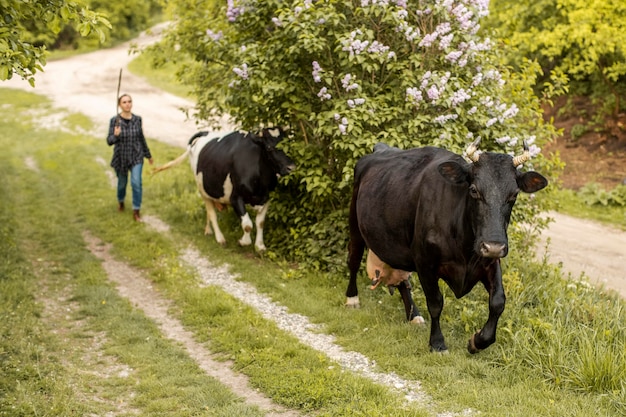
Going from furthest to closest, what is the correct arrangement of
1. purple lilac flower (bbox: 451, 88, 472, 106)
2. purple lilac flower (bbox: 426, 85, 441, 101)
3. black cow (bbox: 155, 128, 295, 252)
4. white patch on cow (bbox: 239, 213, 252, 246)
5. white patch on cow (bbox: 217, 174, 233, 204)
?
white patch on cow (bbox: 217, 174, 233, 204)
white patch on cow (bbox: 239, 213, 252, 246)
black cow (bbox: 155, 128, 295, 252)
purple lilac flower (bbox: 451, 88, 472, 106)
purple lilac flower (bbox: 426, 85, 441, 101)

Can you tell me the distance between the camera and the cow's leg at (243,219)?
1176cm

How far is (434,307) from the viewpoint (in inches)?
294

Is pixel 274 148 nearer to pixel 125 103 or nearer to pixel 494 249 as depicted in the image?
pixel 125 103

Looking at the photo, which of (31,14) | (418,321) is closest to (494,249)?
(418,321)

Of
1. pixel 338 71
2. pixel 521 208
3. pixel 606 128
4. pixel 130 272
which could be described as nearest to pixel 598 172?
A: pixel 606 128

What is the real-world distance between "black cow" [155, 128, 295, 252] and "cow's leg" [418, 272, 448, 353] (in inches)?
170

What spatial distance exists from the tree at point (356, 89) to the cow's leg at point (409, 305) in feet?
6.29

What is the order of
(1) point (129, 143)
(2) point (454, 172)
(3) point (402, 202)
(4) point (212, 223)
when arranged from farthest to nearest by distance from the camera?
(1) point (129, 143), (4) point (212, 223), (3) point (402, 202), (2) point (454, 172)

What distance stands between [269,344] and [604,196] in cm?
1244

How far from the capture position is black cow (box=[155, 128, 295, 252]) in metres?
11.5

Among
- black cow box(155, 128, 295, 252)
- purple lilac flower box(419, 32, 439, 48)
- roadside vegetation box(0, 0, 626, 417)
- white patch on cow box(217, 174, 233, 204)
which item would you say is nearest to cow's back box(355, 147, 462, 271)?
roadside vegetation box(0, 0, 626, 417)

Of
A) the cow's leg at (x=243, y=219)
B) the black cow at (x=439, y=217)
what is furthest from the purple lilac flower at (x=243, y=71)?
the black cow at (x=439, y=217)

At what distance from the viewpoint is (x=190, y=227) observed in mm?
13500

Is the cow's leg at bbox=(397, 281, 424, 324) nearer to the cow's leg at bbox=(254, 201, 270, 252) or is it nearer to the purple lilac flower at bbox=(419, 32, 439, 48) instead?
the purple lilac flower at bbox=(419, 32, 439, 48)
